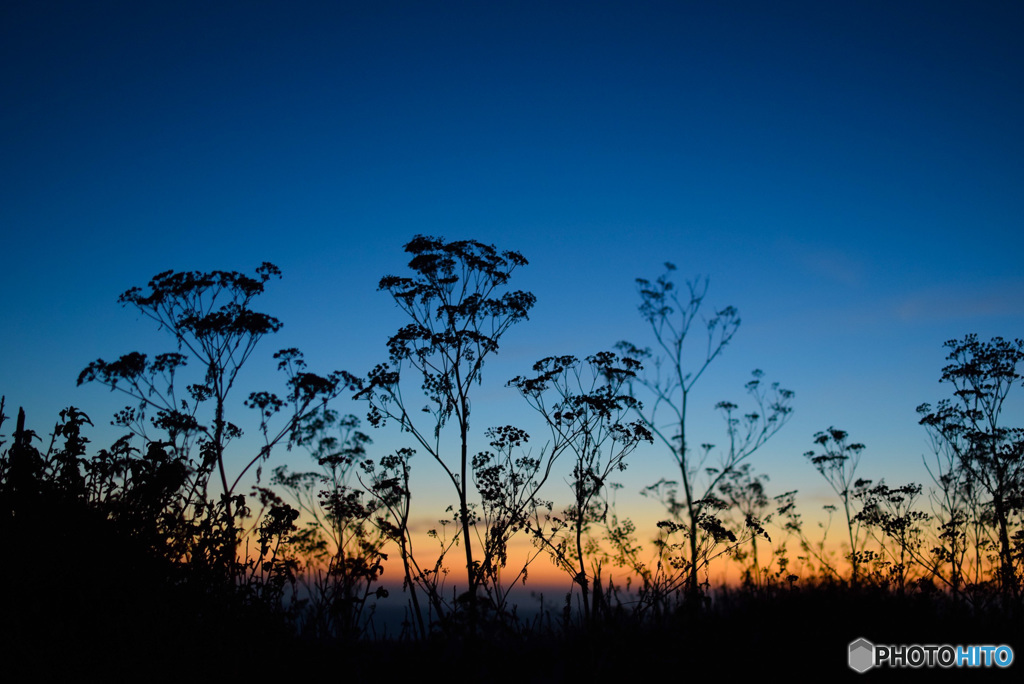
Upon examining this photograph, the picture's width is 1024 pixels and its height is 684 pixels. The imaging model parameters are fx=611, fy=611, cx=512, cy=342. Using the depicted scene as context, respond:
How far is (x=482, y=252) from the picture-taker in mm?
15609

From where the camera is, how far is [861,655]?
12.5 meters

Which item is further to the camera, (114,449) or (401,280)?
(401,280)

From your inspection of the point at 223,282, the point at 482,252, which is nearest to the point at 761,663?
the point at 482,252

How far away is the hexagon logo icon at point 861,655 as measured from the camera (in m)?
12.1

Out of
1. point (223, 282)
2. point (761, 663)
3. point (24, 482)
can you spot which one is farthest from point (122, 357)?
point (761, 663)

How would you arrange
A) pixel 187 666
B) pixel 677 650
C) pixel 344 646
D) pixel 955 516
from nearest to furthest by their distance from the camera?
pixel 187 666 → pixel 344 646 → pixel 677 650 → pixel 955 516

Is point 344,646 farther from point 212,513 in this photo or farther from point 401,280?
point 401,280

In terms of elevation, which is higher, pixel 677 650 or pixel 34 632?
pixel 34 632

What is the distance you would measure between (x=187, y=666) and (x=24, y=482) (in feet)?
13.8

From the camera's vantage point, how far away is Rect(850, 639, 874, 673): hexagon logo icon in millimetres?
12078

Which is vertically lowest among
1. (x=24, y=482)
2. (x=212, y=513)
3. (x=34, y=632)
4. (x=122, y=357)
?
(x=34, y=632)

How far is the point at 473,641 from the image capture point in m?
9.41

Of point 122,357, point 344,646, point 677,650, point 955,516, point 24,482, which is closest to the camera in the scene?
point 344,646

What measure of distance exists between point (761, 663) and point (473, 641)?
5.86 m
